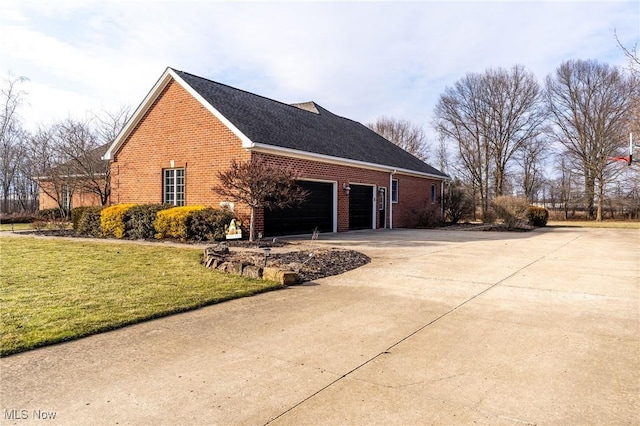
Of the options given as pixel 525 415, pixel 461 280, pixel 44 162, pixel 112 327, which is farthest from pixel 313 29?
pixel 44 162

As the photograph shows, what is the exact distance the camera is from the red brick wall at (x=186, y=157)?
1420cm

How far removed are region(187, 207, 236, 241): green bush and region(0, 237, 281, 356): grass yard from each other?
8.60ft

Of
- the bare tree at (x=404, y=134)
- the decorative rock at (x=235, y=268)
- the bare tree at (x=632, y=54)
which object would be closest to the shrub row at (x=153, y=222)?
the decorative rock at (x=235, y=268)

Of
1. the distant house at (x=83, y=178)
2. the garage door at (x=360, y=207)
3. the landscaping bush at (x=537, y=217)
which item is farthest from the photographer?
the landscaping bush at (x=537, y=217)

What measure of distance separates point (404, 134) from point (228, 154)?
39.8 meters

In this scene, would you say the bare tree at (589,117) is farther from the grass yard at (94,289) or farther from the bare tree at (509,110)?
the grass yard at (94,289)

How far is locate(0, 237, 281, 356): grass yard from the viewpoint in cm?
444

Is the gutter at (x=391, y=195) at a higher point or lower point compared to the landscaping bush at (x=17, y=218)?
higher

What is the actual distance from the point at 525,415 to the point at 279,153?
482 inches

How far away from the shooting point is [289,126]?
17016mm

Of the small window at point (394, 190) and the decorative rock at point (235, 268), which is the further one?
the small window at point (394, 190)

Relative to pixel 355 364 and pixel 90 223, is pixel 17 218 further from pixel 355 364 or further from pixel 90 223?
pixel 355 364

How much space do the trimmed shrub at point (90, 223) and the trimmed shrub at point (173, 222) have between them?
302cm

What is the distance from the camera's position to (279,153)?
14133 mm
